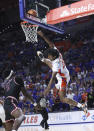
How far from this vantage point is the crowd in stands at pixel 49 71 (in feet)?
33.4

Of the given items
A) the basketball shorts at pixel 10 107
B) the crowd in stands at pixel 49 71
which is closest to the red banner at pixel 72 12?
the basketball shorts at pixel 10 107

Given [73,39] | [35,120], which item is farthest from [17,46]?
[35,120]

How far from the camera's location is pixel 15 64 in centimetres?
1630

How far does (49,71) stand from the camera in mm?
13711

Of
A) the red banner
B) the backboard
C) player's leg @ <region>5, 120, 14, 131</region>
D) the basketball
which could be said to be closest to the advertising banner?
the backboard

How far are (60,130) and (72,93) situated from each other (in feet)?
9.77

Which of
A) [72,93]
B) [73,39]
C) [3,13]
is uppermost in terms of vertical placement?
[3,13]

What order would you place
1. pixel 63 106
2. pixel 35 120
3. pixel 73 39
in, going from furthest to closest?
pixel 73 39 < pixel 63 106 < pixel 35 120

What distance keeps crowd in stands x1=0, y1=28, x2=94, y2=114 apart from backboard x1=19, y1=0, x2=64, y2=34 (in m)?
3.78

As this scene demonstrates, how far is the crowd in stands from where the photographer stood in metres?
10.2

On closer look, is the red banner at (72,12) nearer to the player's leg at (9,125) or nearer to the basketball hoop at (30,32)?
the basketball hoop at (30,32)

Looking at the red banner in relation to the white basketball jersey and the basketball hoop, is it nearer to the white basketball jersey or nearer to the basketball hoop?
the basketball hoop

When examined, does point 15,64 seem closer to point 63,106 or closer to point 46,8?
point 63,106

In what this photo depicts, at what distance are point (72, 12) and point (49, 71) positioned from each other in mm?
7447
